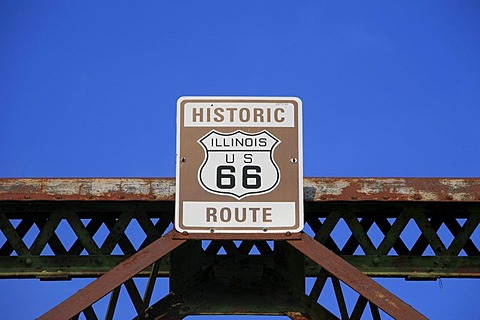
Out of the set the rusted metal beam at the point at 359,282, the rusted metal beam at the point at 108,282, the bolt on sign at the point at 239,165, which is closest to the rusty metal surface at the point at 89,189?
the bolt on sign at the point at 239,165

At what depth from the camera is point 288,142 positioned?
703cm

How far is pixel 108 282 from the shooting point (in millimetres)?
6668

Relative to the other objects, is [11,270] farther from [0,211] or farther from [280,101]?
[280,101]

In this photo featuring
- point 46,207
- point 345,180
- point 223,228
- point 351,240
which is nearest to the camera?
point 223,228

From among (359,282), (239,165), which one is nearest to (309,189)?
(239,165)

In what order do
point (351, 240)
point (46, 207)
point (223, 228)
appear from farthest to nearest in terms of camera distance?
point (351, 240) → point (46, 207) → point (223, 228)

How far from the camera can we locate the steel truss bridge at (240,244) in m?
7.51

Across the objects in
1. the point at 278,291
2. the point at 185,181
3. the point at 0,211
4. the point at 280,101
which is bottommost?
the point at 278,291

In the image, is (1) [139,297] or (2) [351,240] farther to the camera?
(2) [351,240]

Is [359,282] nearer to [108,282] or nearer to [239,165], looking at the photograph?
[239,165]

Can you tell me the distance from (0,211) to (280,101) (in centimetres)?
314

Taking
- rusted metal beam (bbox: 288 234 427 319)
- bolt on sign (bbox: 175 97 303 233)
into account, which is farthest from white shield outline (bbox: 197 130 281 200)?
rusted metal beam (bbox: 288 234 427 319)

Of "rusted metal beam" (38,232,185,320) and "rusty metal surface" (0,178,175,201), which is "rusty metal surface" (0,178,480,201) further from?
"rusted metal beam" (38,232,185,320)

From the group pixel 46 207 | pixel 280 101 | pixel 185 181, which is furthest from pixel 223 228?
pixel 46 207
